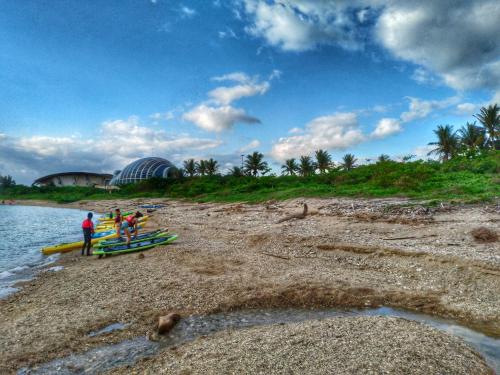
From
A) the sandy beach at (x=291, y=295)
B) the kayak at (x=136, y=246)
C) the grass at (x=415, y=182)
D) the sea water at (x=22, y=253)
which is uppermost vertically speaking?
the grass at (x=415, y=182)

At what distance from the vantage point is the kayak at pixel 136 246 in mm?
14023

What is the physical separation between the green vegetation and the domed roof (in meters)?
13.4

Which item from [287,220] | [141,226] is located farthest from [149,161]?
[287,220]

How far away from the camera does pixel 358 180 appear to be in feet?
108

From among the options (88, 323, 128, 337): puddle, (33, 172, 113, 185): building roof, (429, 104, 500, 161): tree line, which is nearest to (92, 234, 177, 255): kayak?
(88, 323, 128, 337): puddle

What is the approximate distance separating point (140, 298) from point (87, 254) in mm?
8775

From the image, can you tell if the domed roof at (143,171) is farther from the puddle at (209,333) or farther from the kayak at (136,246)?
the puddle at (209,333)

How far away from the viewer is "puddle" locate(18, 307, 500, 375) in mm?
5125

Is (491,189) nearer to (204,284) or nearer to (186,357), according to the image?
(204,284)

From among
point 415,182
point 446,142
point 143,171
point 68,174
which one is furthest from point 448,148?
point 68,174

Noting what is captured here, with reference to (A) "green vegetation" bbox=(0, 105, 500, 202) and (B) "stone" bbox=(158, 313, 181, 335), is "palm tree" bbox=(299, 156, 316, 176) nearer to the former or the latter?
(A) "green vegetation" bbox=(0, 105, 500, 202)

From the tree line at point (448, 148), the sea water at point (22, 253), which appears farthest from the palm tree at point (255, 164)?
the sea water at point (22, 253)

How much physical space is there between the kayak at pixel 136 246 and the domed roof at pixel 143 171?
7971 centimetres

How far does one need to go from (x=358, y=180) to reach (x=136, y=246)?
2526 centimetres
